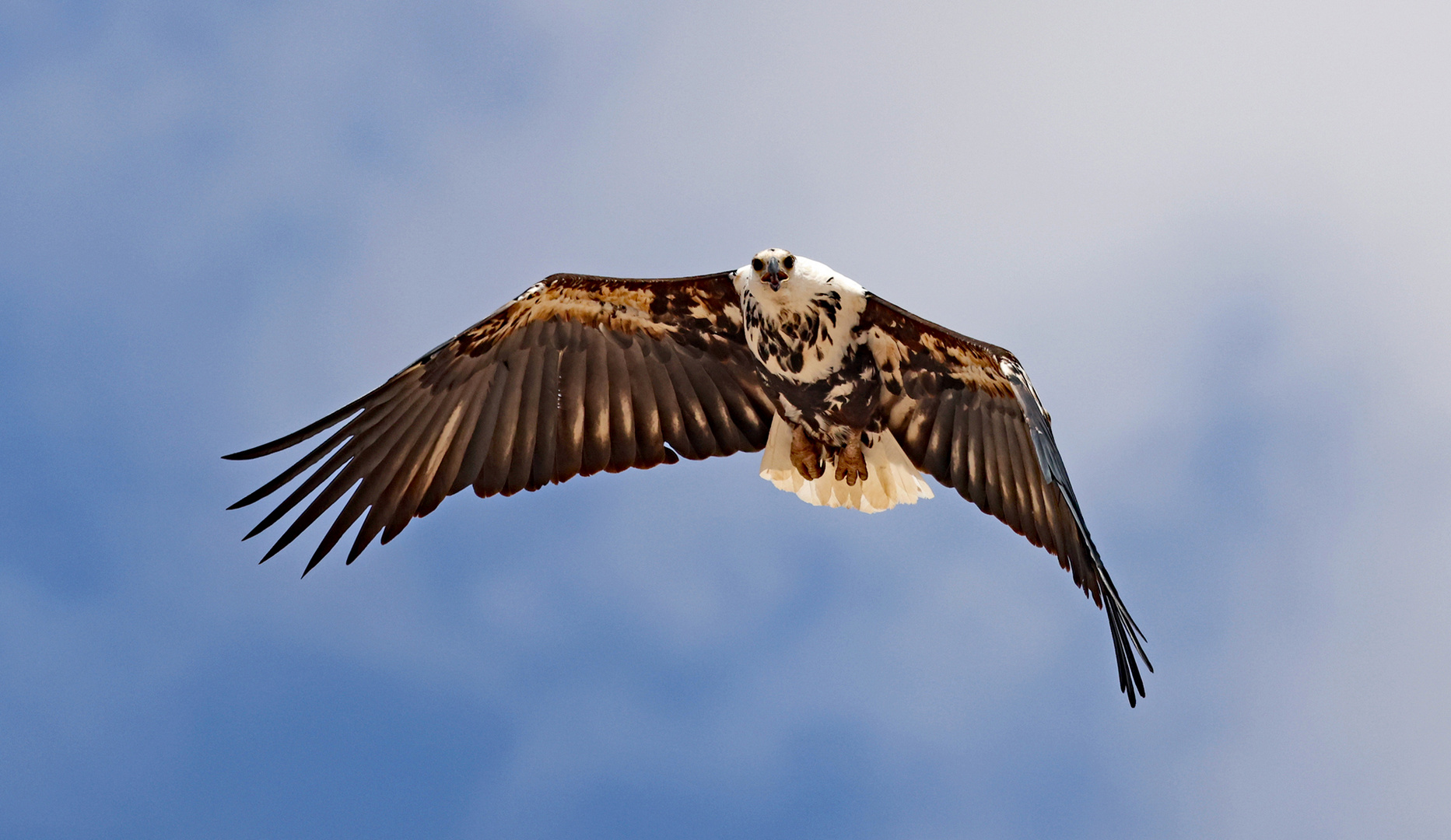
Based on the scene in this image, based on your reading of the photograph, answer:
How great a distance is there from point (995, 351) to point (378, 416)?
4664 millimetres

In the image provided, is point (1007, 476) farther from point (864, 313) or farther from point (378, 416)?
point (378, 416)

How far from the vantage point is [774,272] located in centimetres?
858

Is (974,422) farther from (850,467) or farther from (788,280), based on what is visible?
(788,280)

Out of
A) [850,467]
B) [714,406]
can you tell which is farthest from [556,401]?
[850,467]

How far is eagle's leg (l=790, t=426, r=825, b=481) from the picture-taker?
31.9 feet

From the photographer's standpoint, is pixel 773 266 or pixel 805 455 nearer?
pixel 773 266

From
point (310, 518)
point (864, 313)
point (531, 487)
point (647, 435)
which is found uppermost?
point (864, 313)

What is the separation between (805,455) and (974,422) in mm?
1392

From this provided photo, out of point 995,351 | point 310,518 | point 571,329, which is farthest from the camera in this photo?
point 571,329

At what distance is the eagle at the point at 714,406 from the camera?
28.8 feet

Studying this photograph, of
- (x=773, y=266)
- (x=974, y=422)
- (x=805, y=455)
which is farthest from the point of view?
(x=805, y=455)

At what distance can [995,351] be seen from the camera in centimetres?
877

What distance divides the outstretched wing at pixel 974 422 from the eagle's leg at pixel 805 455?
25.3 inches

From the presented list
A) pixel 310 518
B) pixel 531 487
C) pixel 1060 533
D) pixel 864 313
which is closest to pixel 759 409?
pixel 864 313
